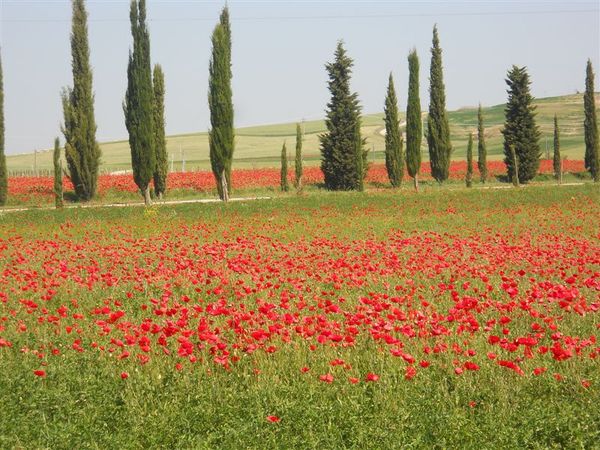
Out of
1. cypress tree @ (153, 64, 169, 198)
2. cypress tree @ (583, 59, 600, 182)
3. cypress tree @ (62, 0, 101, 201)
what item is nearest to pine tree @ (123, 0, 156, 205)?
cypress tree @ (62, 0, 101, 201)

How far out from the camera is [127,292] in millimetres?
10219

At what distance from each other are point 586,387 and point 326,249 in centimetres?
949

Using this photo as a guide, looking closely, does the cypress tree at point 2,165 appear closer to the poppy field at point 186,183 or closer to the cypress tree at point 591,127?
the poppy field at point 186,183

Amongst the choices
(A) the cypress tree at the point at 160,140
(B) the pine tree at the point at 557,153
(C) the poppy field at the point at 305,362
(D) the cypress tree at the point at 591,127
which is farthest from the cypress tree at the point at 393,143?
(C) the poppy field at the point at 305,362

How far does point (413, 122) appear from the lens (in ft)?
150

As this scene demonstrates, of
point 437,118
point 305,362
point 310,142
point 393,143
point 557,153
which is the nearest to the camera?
point 305,362

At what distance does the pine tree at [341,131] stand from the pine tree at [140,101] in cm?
1590

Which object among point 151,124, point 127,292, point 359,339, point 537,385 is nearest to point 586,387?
point 537,385

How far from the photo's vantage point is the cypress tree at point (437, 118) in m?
48.4

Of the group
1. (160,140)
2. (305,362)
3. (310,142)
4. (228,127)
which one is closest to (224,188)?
(228,127)

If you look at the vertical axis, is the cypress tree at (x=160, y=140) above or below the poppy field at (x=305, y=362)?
above

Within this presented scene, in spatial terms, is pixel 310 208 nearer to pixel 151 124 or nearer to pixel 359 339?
pixel 151 124

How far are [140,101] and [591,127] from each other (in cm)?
3660

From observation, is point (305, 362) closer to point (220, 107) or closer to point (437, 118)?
point (220, 107)
